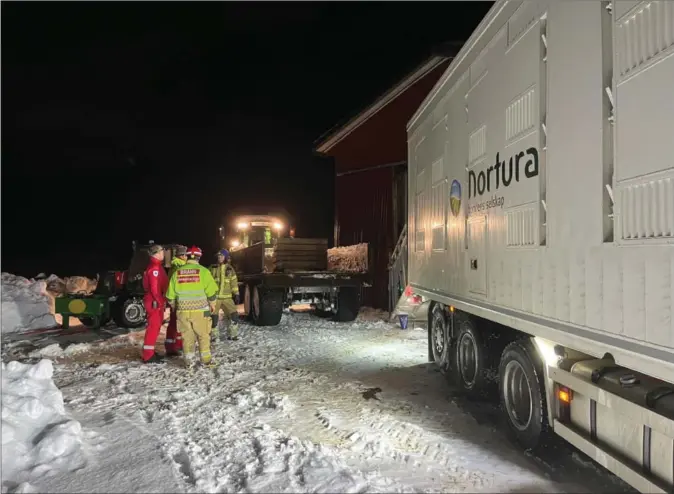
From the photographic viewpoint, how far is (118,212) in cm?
5709

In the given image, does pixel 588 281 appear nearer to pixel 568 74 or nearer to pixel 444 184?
pixel 568 74

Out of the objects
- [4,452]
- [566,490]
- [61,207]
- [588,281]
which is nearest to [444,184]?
[588,281]

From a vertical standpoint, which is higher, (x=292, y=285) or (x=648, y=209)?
(x=648, y=209)

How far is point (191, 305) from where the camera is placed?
289 inches

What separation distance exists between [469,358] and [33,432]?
4.65 metres

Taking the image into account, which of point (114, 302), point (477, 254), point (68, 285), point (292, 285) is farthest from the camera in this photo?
point (68, 285)

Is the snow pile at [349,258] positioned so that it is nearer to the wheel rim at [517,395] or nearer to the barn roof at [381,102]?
the barn roof at [381,102]

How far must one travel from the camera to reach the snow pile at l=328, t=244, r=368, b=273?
15844 millimetres

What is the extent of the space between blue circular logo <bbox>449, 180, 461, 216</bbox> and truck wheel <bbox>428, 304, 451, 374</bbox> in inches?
70.1

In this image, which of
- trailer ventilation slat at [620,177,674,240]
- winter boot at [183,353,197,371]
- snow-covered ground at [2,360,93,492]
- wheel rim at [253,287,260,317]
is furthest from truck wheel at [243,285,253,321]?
trailer ventilation slat at [620,177,674,240]

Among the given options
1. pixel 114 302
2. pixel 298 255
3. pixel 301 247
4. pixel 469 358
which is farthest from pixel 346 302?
pixel 469 358

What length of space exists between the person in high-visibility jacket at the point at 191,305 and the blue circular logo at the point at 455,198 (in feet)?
12.4

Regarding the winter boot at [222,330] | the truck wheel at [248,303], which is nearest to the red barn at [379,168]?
the truck wheel at [248,303]

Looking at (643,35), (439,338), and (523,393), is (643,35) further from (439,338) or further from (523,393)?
(439,338)
